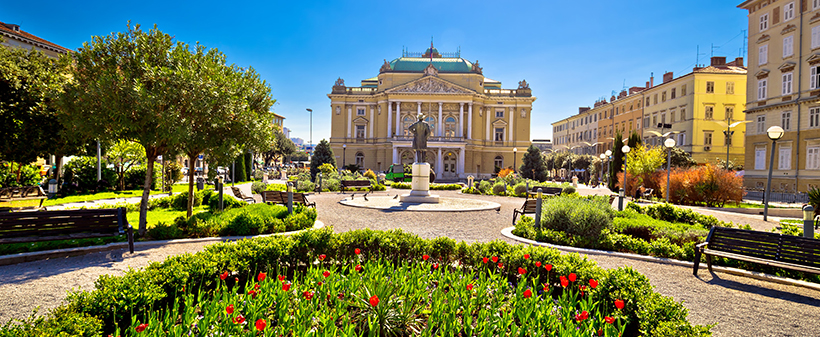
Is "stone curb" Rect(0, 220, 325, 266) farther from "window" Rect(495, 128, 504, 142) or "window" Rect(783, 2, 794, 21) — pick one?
"window" Rect(495, 128, 504, 142)

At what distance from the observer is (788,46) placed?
1091 inches

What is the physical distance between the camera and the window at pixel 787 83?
90.3 ft

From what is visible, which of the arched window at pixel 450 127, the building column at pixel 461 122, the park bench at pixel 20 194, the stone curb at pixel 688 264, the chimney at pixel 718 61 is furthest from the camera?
the arched window at pixel 450 127

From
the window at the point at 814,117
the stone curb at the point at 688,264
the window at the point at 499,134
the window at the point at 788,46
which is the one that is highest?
the window at the point at 788,46

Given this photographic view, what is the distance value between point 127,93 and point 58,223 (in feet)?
8.55

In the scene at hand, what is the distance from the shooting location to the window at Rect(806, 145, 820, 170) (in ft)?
83.8

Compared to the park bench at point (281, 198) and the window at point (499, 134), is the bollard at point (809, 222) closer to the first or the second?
the park bench at point (281, 198)

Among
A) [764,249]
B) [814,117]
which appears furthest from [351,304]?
[814,117]

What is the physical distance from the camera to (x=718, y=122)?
40.9m

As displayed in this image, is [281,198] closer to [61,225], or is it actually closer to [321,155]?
[61,225]

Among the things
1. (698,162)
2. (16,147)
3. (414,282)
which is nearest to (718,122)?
(698,162)

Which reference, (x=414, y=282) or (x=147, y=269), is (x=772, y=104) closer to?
(x=414, y=282)

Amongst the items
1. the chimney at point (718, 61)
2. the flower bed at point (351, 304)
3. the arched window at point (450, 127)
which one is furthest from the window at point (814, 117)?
the arched window at point (450, 127)

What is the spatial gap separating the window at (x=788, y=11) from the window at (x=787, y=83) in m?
3.97
